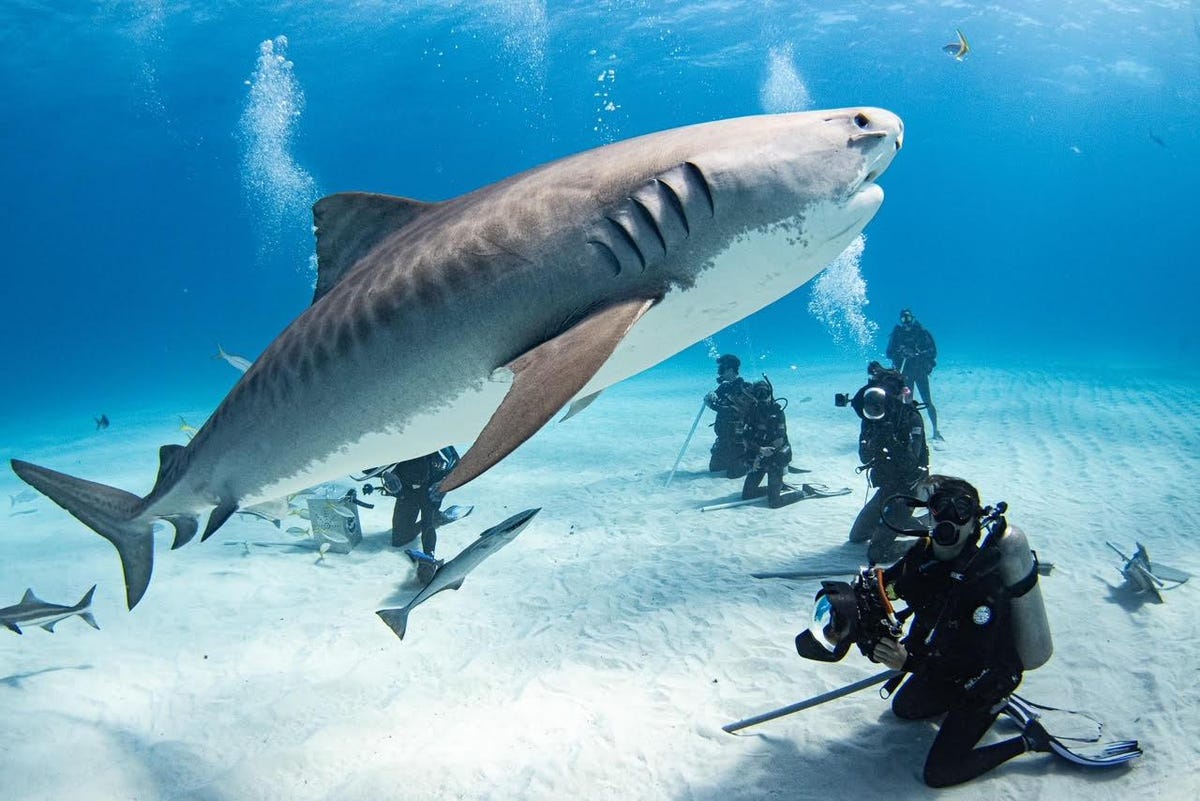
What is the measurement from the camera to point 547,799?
3.51 metres

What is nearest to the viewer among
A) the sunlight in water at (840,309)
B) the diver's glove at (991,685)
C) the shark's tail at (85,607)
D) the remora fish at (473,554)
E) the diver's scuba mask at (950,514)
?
the diver's scuba mask at (950,514)

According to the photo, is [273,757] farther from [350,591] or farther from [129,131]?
[129,131]

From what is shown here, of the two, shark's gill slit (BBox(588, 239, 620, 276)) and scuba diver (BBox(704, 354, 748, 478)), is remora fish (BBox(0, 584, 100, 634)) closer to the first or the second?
shark's gill slit (BBox(588, 239, 620, 276))

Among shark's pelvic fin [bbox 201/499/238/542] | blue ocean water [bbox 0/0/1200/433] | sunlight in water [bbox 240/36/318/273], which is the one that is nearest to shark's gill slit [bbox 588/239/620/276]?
shark's pelvic fin [bbox 201/499/238/542]

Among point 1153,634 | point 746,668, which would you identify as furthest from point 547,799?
point 1153,634

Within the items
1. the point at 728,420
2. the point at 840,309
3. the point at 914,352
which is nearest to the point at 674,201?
the point at 728,420

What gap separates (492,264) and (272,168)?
10342cm

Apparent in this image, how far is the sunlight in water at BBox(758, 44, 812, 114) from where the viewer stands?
50019mm

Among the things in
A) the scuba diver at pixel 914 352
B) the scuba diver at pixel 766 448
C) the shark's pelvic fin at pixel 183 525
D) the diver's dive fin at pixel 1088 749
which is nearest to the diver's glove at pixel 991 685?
the diver's dive fin at pixel 1088 749

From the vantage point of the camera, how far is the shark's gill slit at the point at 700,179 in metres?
1.92

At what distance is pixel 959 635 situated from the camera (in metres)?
3.16

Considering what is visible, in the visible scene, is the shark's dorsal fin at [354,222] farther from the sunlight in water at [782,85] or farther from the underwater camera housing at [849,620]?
the sunlight in water at [782,85]

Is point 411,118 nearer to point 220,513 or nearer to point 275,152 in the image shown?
point 275,152

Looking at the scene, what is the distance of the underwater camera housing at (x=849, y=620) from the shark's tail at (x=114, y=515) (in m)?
3.47
